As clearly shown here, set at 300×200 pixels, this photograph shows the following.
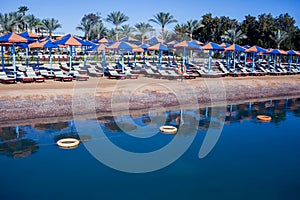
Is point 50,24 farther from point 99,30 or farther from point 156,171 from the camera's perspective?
point 156,171

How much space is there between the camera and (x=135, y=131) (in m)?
10.4

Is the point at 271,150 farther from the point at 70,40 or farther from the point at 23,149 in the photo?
the point at 70,40

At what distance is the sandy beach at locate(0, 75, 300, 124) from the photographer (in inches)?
441

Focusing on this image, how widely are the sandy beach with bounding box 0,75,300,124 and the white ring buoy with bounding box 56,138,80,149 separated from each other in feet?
7.89

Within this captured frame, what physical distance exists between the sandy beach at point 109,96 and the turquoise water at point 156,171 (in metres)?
0.98

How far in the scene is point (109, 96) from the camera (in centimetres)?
1310

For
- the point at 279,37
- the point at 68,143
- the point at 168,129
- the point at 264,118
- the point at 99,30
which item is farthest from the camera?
the point at 99,30

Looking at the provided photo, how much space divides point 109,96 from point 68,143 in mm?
4492

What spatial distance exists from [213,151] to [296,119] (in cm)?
630

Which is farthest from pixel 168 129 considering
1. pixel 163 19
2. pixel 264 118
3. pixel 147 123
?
pixel 163 19

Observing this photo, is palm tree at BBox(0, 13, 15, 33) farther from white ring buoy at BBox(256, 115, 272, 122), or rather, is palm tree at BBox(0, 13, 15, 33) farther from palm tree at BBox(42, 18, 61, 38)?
white ring buoy at BBox(256, 115, 272, 122)

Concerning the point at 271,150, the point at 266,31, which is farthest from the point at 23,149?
the point at 266,31

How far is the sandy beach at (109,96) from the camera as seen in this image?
36.7 ft

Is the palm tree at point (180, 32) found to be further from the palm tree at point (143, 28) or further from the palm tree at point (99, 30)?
the palm tree at point (99, 30)
